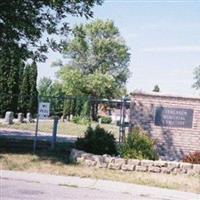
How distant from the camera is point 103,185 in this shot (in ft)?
44.9

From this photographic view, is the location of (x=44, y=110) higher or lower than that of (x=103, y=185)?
→ higher

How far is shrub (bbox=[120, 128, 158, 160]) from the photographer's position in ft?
56.8

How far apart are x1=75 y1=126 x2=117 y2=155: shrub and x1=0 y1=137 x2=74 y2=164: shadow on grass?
0.74 m

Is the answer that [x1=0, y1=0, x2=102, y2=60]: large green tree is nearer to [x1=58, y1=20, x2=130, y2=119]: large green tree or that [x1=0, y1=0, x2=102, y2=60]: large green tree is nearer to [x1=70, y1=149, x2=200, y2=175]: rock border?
[x1=70, y1=149, x2=200, y2=175]: rock border

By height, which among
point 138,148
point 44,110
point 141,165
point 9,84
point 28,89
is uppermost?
point 9,84

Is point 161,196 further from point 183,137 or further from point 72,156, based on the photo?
point 183,137

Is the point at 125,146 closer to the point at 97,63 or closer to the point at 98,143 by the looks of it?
the point at 98,143

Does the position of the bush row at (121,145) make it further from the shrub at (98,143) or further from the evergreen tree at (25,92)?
the evergreen tree at (25,92)

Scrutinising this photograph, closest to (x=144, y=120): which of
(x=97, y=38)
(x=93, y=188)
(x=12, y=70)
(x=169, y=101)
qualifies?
(x=169, y=101)

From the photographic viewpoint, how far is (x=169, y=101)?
19562mm

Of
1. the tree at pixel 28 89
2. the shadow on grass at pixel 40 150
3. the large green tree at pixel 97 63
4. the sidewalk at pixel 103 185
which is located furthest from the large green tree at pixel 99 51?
the sidewalk at pixel 103 185

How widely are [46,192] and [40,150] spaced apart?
7.81m

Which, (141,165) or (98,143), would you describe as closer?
(141,165)

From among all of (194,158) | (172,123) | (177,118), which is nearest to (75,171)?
(194,158)
